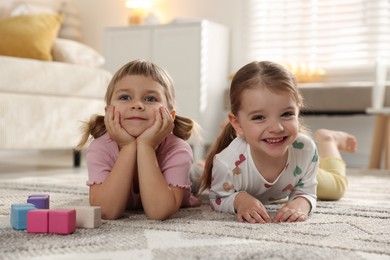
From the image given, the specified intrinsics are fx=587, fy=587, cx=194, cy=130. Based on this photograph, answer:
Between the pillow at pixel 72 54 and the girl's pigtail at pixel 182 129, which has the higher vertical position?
the pillow at pixel 72 54

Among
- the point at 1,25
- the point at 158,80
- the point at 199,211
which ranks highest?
the point at 1,25

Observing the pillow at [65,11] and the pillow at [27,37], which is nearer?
the pillow at [27,37]

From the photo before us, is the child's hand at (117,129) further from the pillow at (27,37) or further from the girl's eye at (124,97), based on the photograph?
the pillow at (27,37)

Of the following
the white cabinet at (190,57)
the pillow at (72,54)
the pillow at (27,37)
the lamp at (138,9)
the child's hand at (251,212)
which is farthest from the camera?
the lamp at (138,9)

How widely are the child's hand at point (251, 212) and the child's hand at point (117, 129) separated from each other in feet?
0.87

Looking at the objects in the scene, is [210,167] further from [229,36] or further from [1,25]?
[229,36]

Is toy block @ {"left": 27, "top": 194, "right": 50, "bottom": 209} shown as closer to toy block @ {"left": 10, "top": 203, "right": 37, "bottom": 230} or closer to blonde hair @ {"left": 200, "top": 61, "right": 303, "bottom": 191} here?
toy block @ {"left": 10, "top": 203, "right": 37, "bottom": 230}

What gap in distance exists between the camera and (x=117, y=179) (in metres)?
1.19

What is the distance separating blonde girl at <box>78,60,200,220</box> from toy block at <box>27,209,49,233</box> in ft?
0.65

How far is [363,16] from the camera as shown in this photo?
3.64m

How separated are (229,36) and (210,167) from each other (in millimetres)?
2701

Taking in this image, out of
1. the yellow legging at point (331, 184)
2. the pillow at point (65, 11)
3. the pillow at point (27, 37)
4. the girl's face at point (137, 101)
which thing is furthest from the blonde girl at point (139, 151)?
the pillow at point (65, 11)

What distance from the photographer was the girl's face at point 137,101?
48.3 inches

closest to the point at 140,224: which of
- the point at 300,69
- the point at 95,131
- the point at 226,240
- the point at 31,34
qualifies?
the point at 226,240
